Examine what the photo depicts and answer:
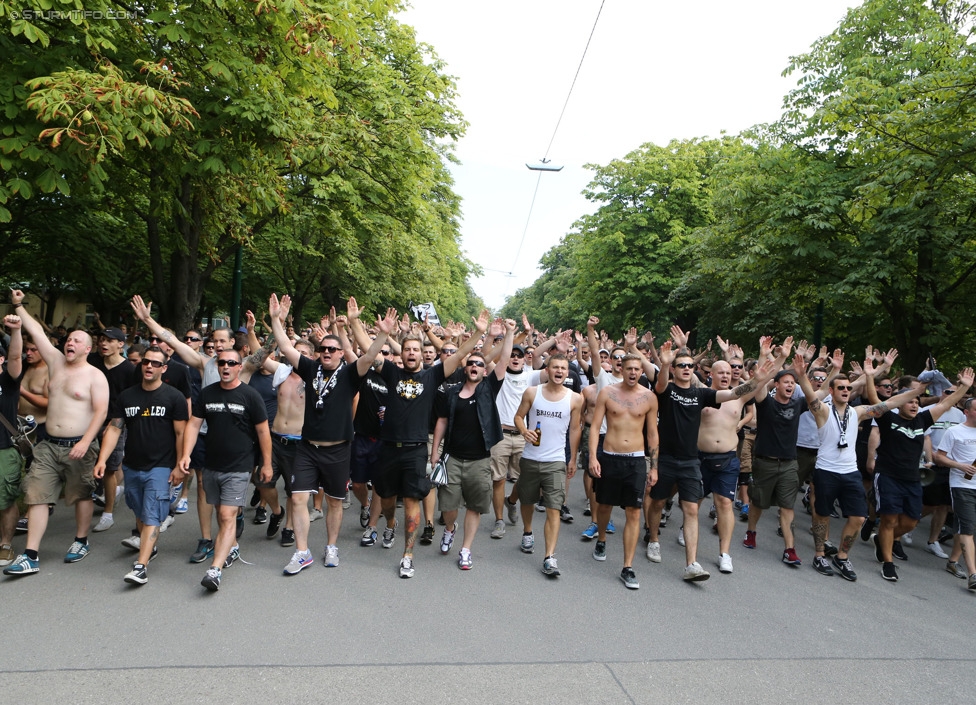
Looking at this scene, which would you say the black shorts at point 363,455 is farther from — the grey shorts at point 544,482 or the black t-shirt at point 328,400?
the grey shorts at point 544,482

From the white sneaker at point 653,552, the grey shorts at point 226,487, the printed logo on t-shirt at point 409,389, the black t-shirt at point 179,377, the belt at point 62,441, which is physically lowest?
A: the white sneaker at point 653,552

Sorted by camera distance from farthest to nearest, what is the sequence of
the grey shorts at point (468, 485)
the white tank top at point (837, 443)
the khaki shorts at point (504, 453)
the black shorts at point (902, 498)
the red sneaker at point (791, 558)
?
the khaki shorts at point (504, 453)
the black shorts at point (902, 498)
the white tank top at point (837, 443)
the red sneaker at point (791, 558)
the grey shorts at point (468, 485)

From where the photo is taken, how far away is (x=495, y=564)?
6.32 meters

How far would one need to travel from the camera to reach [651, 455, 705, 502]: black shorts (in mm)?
6387

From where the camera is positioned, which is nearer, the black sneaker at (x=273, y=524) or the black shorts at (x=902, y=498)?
the black sneaker at (x=273, y=524)

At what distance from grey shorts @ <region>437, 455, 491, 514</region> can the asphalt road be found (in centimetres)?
52

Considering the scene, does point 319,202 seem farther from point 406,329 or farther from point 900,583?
point 900,583

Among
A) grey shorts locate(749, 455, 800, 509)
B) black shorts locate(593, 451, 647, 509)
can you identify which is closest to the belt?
black shorts locate(593, 451, 647, 509)

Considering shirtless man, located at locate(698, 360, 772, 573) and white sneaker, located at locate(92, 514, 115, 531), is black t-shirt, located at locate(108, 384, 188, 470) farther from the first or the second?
shirtless man, located at locate(698, 360, 772, 573)

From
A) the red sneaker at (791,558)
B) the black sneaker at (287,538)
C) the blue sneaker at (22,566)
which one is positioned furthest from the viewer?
the red sneaker at (791,558)

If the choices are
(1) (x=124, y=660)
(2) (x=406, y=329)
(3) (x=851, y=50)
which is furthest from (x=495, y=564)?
(3) (x=851, y=50)

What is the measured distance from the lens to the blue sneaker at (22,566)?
17.2 feet

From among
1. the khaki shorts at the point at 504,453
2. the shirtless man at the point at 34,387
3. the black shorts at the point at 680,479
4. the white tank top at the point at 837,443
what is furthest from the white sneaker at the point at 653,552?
the shirtless man at the point at 34,387

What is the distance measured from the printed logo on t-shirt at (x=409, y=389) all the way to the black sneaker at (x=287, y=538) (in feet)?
5.69
